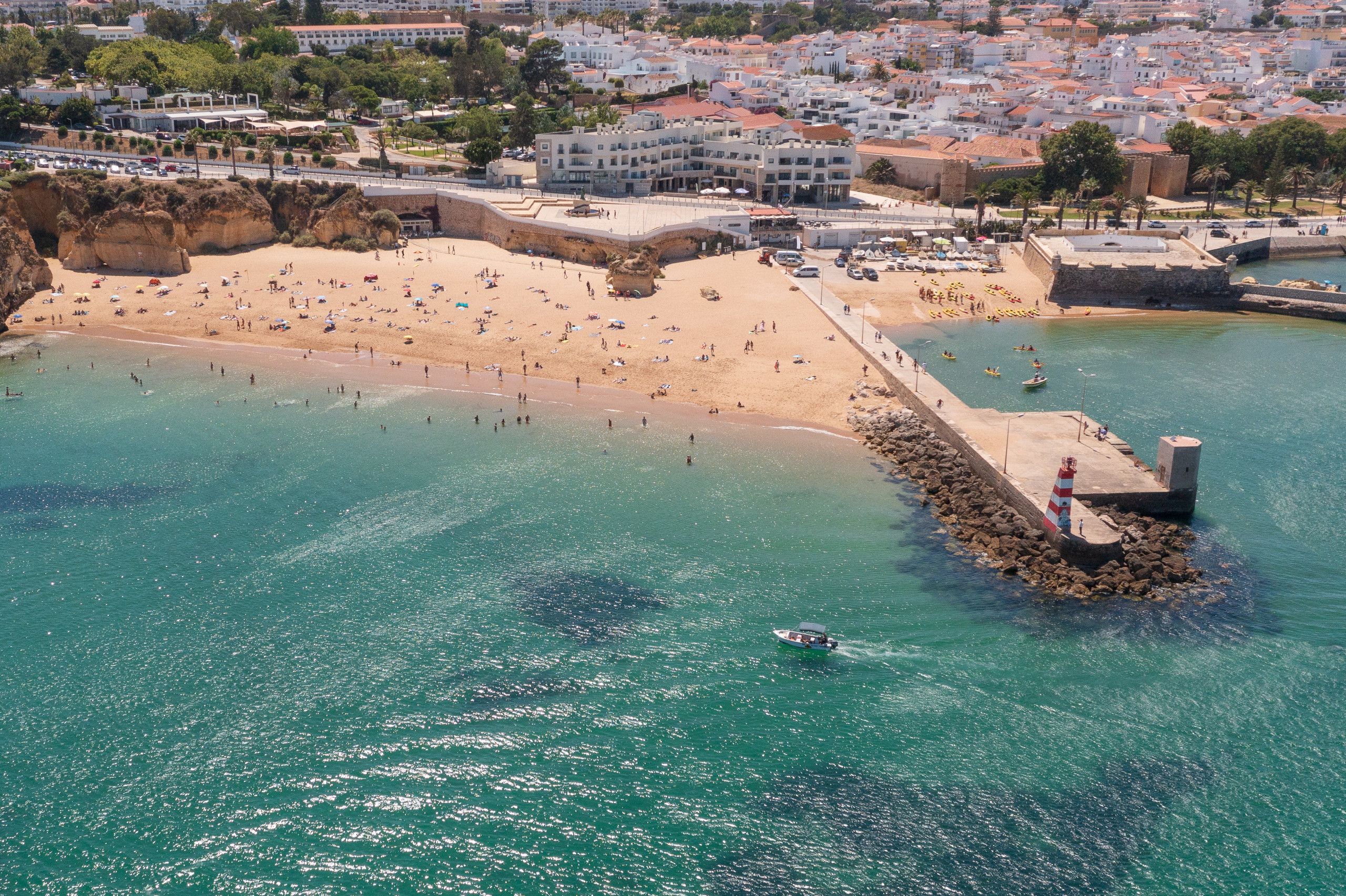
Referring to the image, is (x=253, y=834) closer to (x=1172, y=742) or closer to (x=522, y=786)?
(x=522, y=786)

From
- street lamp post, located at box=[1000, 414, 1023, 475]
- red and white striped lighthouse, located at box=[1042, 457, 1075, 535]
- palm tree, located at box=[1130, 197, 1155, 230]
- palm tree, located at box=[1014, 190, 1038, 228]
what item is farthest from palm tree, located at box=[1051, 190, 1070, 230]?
red and white striped lighthouse, located at box=[1042, 457, 1075, 535]

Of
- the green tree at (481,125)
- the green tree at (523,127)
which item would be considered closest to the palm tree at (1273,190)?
the green tree at (523,127)

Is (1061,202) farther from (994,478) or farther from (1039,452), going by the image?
(994,478)

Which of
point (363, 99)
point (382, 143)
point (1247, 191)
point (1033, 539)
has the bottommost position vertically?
point (1033, 539)

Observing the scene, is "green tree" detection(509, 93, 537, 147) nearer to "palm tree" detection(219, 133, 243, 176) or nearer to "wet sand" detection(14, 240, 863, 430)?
"palm tree" detection(219, 133, 243, 176)

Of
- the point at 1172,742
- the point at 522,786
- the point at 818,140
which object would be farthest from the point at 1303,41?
the point at 522,786

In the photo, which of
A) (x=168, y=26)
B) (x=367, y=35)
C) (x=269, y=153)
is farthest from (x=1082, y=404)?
(x=168, y=26)
